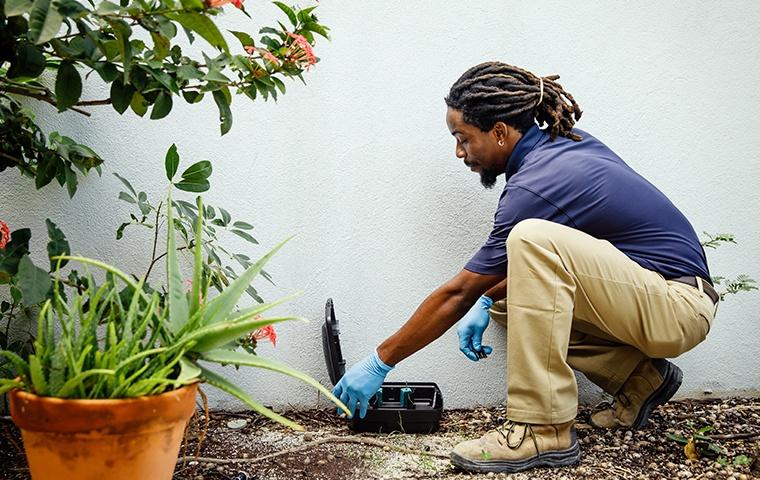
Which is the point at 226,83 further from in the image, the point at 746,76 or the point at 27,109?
the point at 746,76

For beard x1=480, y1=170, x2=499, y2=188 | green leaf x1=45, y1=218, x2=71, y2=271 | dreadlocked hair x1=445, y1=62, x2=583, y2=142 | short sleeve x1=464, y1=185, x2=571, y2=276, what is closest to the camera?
green leaf x1=45, y1=218, x2=71, y2=271

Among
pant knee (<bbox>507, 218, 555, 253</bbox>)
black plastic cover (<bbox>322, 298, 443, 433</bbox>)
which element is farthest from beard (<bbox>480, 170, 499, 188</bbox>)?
black plastic cover (<bbox>322, 298, 443, 433</bbox>)

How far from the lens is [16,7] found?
1.11 m

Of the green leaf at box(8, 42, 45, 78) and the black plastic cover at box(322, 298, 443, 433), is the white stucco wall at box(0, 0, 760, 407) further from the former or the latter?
the green leaf at box(8, 42, 45, 78)

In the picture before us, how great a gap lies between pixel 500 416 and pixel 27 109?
160cm

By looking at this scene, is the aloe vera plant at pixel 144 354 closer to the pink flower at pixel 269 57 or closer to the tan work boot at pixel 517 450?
the pink flower at pixel 269 57

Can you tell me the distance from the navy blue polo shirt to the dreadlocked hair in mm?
92

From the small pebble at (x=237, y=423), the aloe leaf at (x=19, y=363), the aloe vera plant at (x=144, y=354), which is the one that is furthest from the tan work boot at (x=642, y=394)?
the aloe leaf at (x=19, y=363)

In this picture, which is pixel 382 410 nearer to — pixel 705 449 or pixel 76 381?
pixel 705 449

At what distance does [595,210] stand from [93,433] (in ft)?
4.45

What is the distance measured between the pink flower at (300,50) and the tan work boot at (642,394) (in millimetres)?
1311

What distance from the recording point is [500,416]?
2.31 metres

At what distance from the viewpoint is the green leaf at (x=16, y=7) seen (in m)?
1.10

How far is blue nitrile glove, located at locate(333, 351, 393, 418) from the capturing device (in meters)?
1.97
